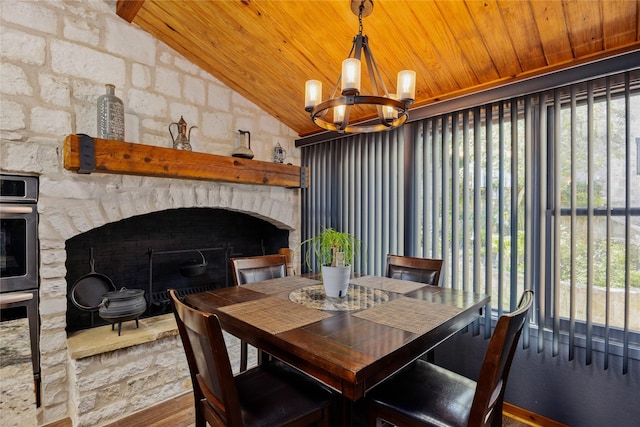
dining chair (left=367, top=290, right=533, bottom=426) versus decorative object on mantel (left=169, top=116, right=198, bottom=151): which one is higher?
decorative object on mantel (left=169, top=116, right=198, bottom=151)

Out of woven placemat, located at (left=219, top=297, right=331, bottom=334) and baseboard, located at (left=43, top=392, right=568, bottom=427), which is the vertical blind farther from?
woven placemat, located at (left=219, top=297, right=331, bottom=334)

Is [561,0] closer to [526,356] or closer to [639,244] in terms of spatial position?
[639,244]

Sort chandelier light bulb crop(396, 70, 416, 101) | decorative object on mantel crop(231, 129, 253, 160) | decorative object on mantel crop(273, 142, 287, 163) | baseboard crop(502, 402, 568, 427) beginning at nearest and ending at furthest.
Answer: chandelier light bulb crop(396, 70, 416, 101), baseboard crop(502, 402, 568, 427), decorative object on mantel crop(231, 129, 253, 160), decorative object on mantel crop(273, 142, 287, 163)

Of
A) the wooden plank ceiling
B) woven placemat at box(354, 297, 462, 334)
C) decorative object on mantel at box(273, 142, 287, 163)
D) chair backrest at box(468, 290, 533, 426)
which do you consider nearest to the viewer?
chair backrest at box(468, 290, 533, 426)

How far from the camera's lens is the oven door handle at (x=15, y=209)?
77.5 inches

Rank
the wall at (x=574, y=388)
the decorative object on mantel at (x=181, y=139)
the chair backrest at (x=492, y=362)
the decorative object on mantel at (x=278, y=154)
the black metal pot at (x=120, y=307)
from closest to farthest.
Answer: the chair backrest at (x=492, y=362) → the wall at (x=574, y=388) → the black metal pot at (x=120, y=307) → the decorative object on mantel at (x=181, y=139) → the decorative object on mantel at (x=278, y=154)

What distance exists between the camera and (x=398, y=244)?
9.53ft

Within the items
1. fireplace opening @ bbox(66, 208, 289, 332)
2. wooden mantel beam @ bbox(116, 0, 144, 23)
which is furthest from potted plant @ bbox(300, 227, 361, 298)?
wooden mantel beam @ bbox(116, 0, 144, 23)

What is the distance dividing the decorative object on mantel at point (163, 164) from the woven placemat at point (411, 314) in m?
1.83

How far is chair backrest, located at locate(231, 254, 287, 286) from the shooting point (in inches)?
92.7

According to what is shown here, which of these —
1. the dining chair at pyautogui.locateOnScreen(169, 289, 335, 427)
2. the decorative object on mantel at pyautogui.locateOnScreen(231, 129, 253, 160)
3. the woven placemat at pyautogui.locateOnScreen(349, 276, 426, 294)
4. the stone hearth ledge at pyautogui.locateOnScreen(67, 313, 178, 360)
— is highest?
the decorative object on mantel at pyautogui.locateOnScreen(231, 129, 253, 160)

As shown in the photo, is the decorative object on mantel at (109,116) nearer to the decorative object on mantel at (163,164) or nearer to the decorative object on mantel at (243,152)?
the decorative object on mantel at (163,164)

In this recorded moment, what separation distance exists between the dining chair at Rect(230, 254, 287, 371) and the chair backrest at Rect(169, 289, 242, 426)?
858mm

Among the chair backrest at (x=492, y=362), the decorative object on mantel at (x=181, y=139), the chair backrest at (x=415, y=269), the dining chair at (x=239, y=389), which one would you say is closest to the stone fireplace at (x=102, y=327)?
the decorative object on mantel at (x=181, y=139)
